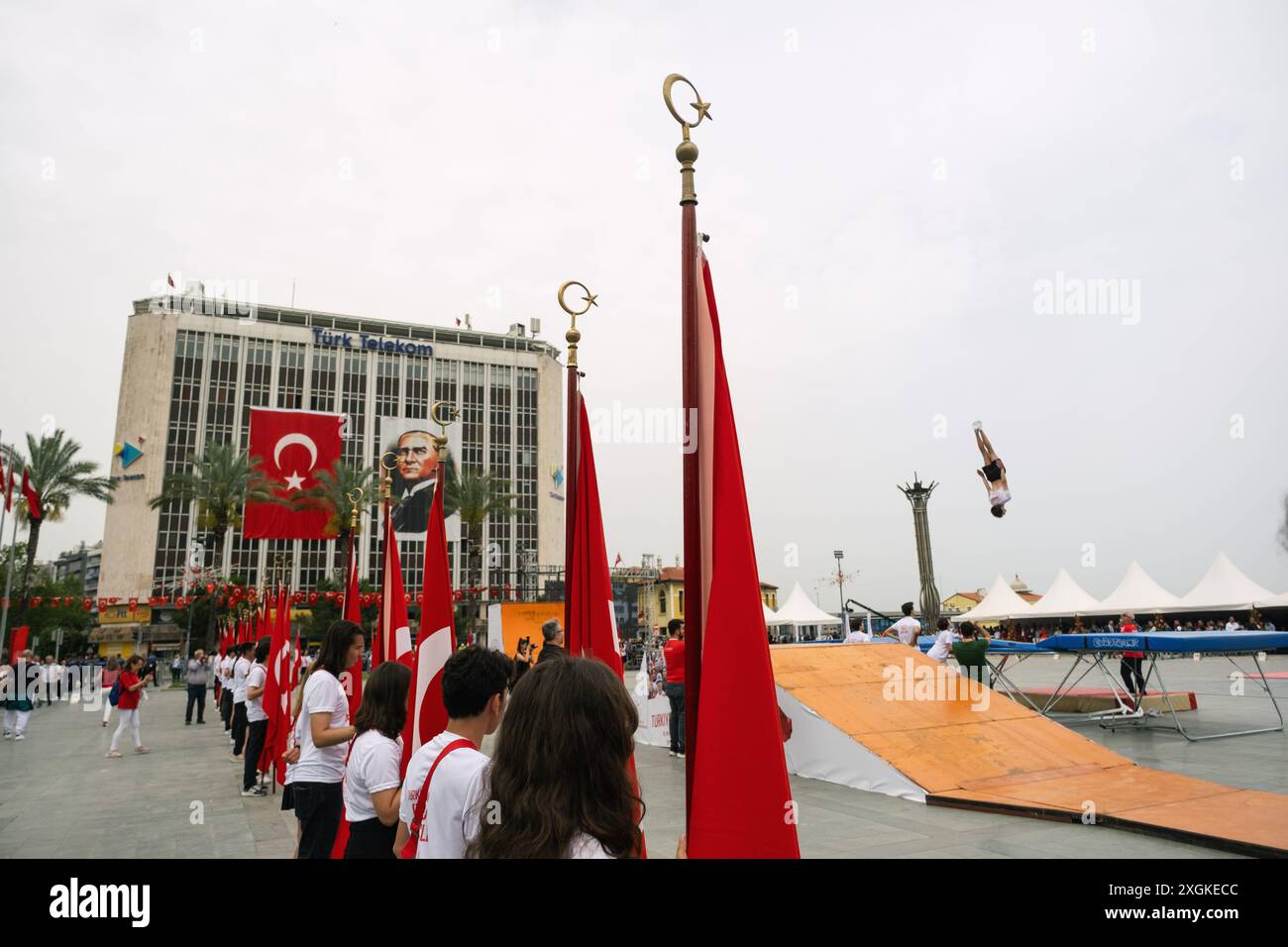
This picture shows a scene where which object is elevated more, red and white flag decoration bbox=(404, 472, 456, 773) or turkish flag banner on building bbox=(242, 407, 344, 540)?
turkish flag banner on building bbox=(242, 407, 344, 540)

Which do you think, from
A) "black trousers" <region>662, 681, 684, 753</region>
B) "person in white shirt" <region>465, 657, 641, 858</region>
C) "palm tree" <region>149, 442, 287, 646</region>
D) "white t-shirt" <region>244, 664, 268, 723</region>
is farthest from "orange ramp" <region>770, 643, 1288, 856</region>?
"palm tree" <region>149, 442, 287, 646</region>

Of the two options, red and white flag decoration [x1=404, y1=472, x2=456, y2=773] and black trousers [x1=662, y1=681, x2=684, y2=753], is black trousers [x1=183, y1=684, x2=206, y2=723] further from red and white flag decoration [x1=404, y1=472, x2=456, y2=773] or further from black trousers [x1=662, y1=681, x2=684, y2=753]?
red and white flag decoration [x1=404, y1=472, x2=456, y2=773]

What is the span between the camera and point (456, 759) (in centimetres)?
227

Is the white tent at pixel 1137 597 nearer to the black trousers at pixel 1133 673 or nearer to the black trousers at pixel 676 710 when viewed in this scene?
the black trousers at pixel 1133 673

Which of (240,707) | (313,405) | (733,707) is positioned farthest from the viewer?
(313,405)

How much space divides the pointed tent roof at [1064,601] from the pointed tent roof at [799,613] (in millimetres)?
7627

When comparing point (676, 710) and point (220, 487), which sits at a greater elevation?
point (220, 487)

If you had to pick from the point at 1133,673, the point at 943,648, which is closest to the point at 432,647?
the point at 943,648

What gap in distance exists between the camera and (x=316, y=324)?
6525 centimetres

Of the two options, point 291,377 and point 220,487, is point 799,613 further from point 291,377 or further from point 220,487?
point 291,377

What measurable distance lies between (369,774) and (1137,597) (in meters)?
30.3

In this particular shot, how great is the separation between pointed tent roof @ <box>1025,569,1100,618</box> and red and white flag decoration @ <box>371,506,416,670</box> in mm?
25613

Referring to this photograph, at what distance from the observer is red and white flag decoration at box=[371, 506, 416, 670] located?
627cm
